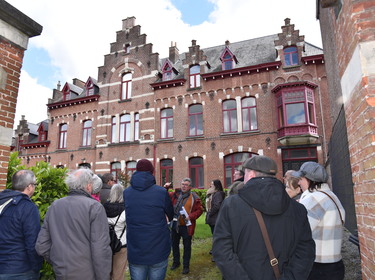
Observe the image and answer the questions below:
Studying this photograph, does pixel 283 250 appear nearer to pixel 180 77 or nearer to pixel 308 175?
pixel 308 175

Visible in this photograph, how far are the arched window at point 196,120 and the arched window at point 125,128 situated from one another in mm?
4977

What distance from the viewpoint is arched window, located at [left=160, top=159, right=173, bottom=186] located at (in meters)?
17.4

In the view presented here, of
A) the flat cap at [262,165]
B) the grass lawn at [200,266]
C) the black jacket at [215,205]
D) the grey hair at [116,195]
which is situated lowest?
the grass lawn at [200,266]

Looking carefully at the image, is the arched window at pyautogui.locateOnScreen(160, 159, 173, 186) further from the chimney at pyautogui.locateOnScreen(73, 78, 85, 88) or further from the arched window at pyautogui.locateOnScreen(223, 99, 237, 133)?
the chimney at pyautogui.locateOnScreen(73, 78, 85, 88)

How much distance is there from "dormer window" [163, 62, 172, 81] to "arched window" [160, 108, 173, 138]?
2.32m

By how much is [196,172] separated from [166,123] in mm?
4113

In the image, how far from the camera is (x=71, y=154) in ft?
66.8

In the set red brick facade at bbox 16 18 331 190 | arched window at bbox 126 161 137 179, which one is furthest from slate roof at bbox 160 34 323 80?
arched window at bbox 126 161 137 179

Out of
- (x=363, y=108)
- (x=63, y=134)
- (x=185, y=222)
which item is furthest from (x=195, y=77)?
(x=363, y=108)

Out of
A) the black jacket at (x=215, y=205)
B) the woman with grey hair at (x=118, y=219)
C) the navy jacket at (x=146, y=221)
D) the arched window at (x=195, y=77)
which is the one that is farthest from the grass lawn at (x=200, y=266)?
the arched window at (x=195, y=77)

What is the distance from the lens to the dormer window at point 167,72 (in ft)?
61.0

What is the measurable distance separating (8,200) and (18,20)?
10.5 ft

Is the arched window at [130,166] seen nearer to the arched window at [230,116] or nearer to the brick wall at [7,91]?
the arched window at [230,116]

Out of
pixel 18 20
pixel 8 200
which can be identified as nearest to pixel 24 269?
pixel 8 200
